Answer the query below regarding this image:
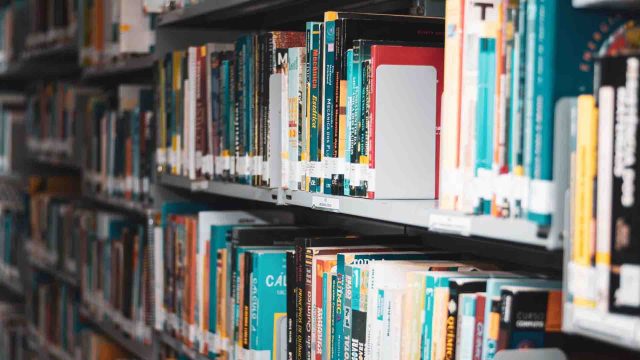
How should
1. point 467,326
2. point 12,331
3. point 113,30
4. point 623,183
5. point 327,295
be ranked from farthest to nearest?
point 12,331
point 113,30
point 327,295
point 467,326
point 623,183

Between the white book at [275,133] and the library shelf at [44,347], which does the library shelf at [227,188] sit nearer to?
the white book at [275,133]

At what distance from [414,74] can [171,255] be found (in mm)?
1370

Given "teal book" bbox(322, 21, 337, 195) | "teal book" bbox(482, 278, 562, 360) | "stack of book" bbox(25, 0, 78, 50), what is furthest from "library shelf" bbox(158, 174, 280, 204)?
"stack of book" bbox(25, 0, 78, 50)

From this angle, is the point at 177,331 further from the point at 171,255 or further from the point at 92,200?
the point at 92,200

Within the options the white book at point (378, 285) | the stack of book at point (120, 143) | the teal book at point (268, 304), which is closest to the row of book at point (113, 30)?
the stack of book at point (120, 143)

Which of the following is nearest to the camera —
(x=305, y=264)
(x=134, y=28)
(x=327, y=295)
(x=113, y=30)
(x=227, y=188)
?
(x=327, y=295)

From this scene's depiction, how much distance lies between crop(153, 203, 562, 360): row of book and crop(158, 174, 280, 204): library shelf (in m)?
0.08

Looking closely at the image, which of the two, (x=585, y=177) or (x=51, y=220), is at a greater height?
(x=585, y=177)

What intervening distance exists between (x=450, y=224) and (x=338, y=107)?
488 millimetres

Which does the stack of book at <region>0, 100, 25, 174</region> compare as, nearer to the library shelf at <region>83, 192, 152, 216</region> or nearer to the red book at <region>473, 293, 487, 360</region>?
the library shelf at <region>83, 192, 152, 216</region>

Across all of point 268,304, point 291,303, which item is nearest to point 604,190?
point 291,303

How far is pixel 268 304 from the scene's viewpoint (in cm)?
221

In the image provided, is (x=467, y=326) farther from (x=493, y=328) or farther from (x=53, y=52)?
(x=53, y=52)

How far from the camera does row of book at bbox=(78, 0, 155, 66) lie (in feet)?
10.5
